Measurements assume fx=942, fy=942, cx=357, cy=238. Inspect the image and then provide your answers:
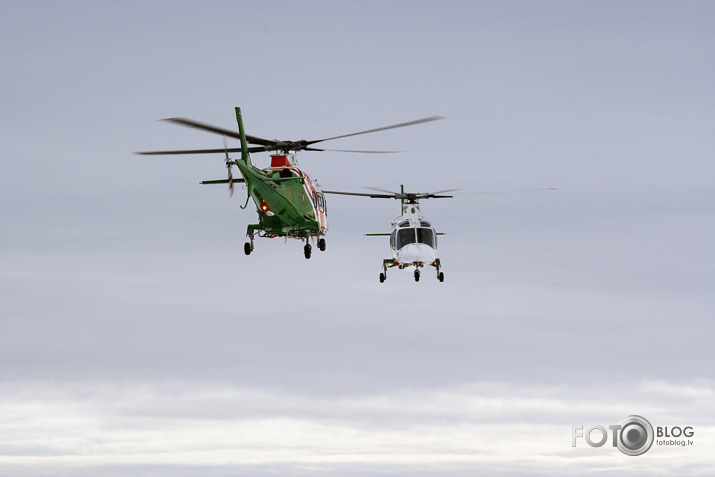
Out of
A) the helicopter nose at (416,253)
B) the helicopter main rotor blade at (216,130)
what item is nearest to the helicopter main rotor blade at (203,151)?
the helicopter main rotor blade at (216,130)

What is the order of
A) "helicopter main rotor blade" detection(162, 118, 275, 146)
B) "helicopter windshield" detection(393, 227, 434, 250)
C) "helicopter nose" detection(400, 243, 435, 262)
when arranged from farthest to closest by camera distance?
"helicopter windshield" detection(393, 227, 434, 250)
"helicopter nose" detection(400, 243, 435, 262)
"helicopter main rotor blade" detection(162, 118, 275, 146)

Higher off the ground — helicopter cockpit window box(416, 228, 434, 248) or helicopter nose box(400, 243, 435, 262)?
helicopter cockpit window box(416, 228, 434, 248)

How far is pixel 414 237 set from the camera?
2574 inches

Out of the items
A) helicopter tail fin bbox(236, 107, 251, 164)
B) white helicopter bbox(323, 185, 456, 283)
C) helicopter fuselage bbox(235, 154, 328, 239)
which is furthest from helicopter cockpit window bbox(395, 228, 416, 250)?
helicopter tail fin bbox(236, 107, 251, 164)

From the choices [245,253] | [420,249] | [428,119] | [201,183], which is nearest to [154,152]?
[201,183]

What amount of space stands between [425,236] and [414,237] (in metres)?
0.85

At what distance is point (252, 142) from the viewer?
56.3 metres

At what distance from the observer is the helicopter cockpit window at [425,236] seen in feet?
215

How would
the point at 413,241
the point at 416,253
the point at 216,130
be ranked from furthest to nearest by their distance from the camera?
the point at 413,241, the point at 416,253, the point at 216,130

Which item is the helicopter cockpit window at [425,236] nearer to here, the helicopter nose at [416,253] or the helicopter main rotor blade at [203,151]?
the helicopter nose at [416,253]

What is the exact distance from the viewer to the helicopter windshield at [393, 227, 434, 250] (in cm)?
6538

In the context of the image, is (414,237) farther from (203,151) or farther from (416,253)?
(203,151)

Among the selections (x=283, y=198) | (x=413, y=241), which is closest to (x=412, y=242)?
(x=413, y=241)

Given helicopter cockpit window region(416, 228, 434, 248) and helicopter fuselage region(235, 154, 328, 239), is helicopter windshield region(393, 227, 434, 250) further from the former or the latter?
helicopter fuselage region(235, 154, 328, 239)
